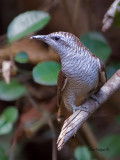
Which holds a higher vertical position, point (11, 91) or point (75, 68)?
point (75, 68)

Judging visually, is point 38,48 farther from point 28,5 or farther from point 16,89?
point 16,89

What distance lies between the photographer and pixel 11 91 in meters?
1.62

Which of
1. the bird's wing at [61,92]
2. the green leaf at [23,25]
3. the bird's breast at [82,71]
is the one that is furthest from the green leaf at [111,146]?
the green leaf at [23,25]

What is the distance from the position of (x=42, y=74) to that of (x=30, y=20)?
32 centimetres

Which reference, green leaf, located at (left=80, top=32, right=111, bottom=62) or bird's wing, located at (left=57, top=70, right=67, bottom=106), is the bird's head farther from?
green leaf, located at (left=80, top=32, right=111, bottom=62)

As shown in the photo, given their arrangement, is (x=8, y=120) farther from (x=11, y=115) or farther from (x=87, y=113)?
(x=87, y=113)

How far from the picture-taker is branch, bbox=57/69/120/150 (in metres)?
0.93

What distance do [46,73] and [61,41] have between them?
44 cm

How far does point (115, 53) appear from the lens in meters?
2.17

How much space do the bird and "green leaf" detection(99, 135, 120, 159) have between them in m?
0.53

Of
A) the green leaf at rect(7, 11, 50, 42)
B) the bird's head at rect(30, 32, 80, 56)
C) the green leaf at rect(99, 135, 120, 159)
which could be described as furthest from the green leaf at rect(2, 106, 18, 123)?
the bird's head at rect(30, 32, 80, 56)

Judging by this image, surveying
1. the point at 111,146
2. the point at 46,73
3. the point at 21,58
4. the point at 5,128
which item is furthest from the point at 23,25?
the point at 111,146

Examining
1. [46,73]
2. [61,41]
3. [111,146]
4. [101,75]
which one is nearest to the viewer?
[61,41]

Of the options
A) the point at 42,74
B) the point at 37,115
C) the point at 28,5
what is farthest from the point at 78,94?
the point at 28,5
